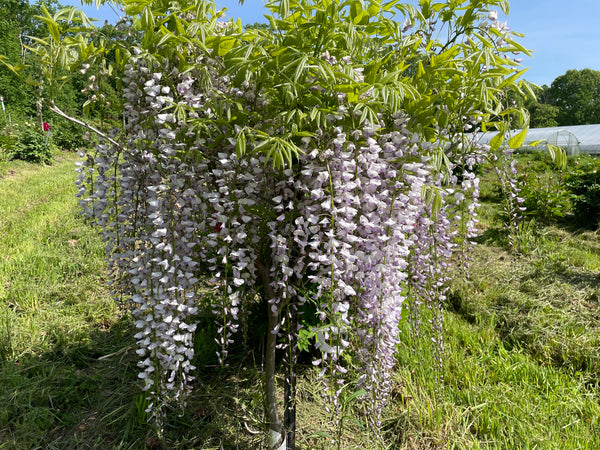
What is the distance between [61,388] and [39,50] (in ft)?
7.34

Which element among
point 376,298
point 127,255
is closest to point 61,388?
point 127,255

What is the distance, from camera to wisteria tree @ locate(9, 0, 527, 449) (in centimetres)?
150

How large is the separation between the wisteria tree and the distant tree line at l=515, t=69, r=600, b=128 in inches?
1936

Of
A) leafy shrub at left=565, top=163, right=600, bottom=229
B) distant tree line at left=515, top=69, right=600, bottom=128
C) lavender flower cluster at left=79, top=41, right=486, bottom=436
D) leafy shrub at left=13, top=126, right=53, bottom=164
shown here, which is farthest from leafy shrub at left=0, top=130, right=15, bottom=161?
distant tree line at left=515, top=69, right=600, bottom=128

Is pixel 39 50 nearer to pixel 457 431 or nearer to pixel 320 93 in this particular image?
pixel 320 93

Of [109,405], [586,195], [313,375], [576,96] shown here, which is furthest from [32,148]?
[576,96]

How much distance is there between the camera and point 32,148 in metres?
11.4

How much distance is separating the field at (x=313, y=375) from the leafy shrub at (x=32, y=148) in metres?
8.48

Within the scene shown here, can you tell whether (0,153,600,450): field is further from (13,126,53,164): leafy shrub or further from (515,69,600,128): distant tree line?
(515,69,600,128): distant tree line

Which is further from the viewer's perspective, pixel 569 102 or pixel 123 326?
pixel 569 102

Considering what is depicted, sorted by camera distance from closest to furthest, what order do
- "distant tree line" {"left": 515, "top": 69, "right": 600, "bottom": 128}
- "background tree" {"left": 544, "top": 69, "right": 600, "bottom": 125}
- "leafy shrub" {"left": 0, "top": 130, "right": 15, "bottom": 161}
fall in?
"leafy shrub" {"left": 0, "top": 130, "right": 15, "bottom": 161}
"distant tree line" {"left": 515, "top": 69, "right": 600, "bottom": 128}
"background tree" {"left": 544, "top": 69, "right": 600, "bottom": 125}

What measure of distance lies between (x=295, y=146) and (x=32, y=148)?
12.9 metres

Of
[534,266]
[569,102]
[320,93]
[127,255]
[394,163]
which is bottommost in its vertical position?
[534,266]

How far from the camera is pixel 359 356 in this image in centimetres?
195
